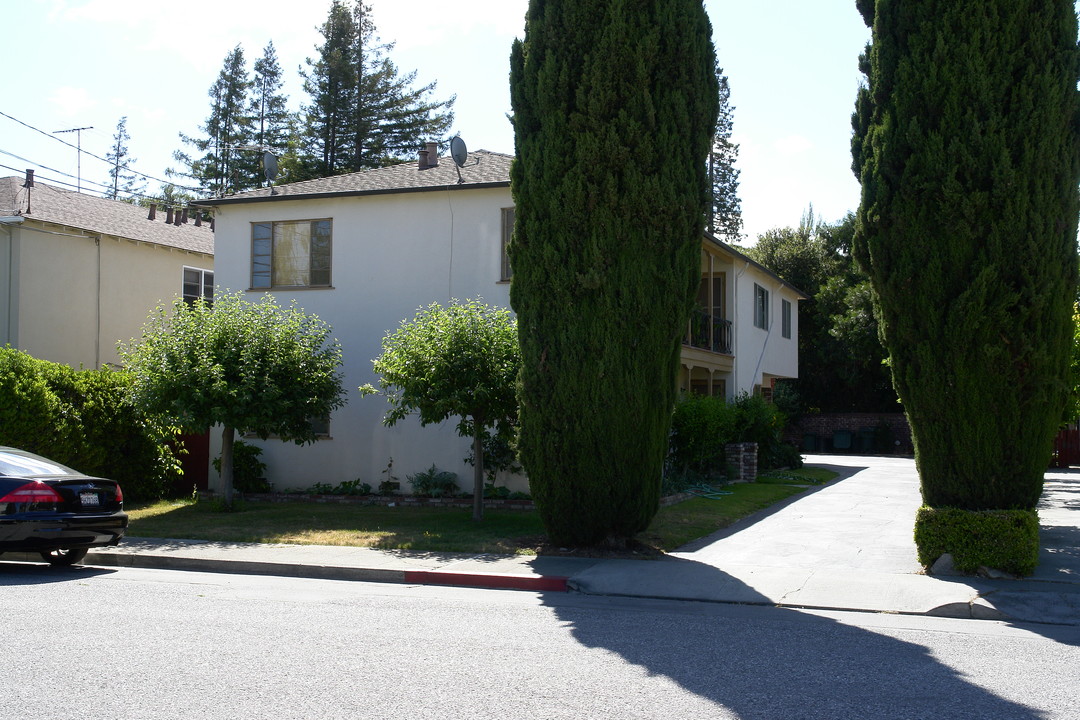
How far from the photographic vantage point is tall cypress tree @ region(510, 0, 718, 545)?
11109 millimetres

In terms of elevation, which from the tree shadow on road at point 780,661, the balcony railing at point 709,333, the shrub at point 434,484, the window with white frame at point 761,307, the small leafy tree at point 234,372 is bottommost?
the tree shadow on road at point 780,661

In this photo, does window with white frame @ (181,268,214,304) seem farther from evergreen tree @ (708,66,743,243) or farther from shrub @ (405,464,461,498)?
evergreen tree @ (708,66,743,243)

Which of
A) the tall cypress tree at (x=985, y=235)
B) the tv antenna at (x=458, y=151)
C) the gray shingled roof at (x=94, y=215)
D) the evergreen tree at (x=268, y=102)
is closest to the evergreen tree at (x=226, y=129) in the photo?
the evergreen tree at (x=268, y=102)

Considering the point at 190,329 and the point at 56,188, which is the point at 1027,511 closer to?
the point at 190,329

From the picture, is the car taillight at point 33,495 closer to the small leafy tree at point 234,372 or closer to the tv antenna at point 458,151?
the small leafy tree at point 234,372

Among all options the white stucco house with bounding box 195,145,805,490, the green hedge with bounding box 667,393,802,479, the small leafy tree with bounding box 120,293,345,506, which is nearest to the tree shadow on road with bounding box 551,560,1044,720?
the small leafy tree with bounding box 120,293,345,506

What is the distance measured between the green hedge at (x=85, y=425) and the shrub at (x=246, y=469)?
4.01ft

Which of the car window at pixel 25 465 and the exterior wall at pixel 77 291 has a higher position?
the exterior wall at pixel 77 291

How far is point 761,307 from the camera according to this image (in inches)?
1087

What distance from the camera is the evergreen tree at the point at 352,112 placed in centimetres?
4012

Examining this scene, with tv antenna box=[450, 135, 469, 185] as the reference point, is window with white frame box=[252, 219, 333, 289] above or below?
below

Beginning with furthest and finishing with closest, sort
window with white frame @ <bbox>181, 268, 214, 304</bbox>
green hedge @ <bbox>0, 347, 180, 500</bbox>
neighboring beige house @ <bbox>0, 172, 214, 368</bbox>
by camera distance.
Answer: window with white frame @ <bbox>181, 268, 214, 304</bbox>
neighboring beige house @ <bbox>0, 172, 214, 368</bbox>
green hedge @ <bbox>0, 347, 180, 500</bbox>

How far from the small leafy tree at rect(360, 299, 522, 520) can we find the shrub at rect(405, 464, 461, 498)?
10.4ft

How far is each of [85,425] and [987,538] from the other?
573 inches
